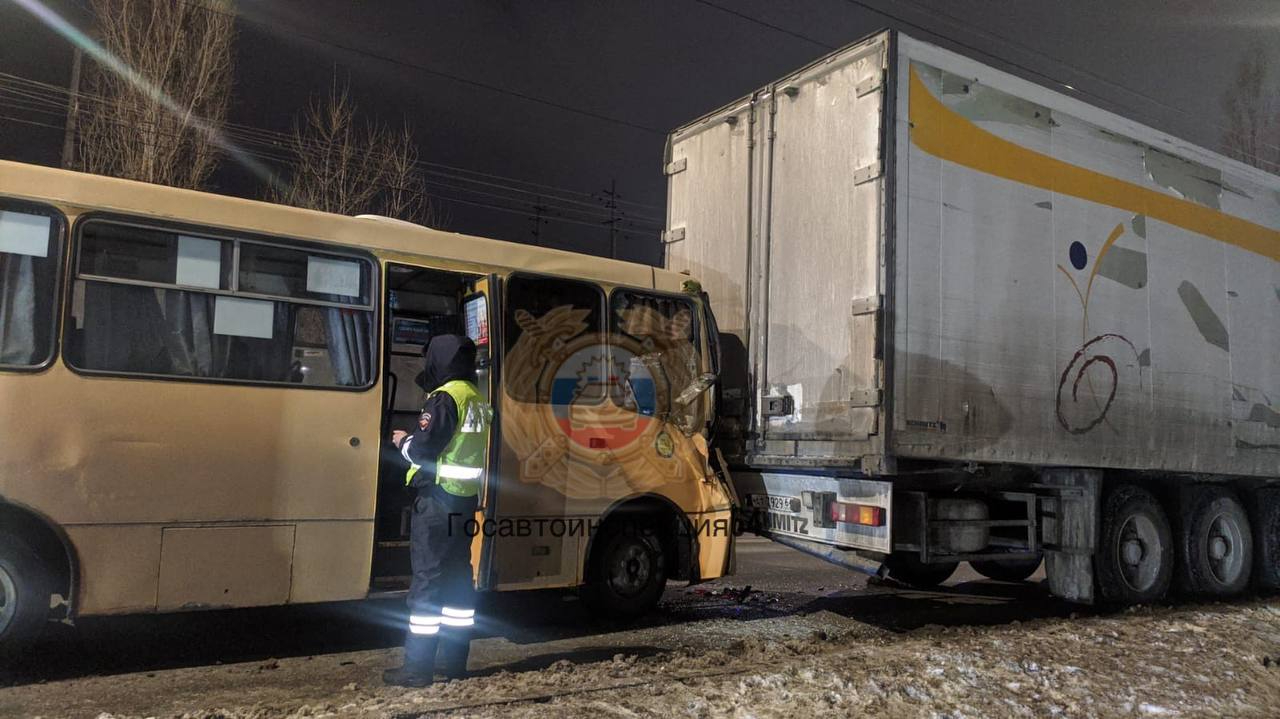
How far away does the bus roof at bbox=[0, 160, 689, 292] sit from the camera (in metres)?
4.95

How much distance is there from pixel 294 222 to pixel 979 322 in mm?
5076

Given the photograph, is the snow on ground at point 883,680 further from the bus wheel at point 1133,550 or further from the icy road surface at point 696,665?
the bus wheel at point 1133,550

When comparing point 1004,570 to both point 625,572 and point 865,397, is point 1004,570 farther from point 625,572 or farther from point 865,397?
→ point 625,572

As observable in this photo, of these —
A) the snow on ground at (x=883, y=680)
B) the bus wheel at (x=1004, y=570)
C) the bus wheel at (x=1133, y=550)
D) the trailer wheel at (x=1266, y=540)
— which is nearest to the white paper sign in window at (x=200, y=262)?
the snow on ground at (x=883, y=680)

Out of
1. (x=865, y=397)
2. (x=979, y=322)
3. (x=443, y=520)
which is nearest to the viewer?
(x=443, y=520)

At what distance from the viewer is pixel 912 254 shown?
6.48m

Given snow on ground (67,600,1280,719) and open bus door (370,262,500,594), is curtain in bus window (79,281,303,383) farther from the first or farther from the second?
snow on ground (67,600,1280,719)

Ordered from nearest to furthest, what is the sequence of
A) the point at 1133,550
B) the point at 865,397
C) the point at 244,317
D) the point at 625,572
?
the point at 244,317 → the point at 865,397 → the point at 625,572 → the point at 1133,550

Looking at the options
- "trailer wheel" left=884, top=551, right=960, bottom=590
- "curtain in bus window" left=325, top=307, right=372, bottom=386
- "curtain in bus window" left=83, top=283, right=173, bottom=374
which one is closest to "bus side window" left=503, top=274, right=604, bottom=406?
"curtain in bus window" left=325, top=307, right=372, bottom=386

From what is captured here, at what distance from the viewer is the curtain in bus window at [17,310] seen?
187 inches

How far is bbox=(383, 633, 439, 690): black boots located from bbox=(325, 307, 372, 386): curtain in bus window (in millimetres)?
1753

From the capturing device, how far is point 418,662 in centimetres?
484

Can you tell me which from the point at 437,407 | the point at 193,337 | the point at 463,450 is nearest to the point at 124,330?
the point at 193,337

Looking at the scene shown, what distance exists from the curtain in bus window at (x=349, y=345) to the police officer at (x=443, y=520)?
83 cm
